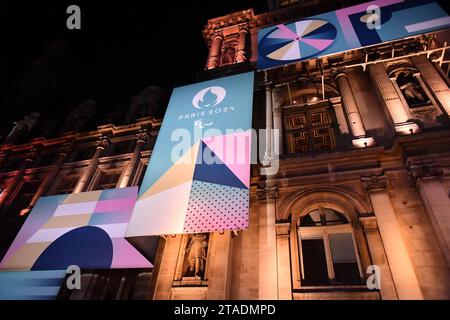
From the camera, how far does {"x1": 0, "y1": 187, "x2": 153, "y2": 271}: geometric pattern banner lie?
11.9 m

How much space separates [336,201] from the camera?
1079 cm

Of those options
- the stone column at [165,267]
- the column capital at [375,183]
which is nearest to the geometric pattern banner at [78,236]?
the stone column at [165,267]

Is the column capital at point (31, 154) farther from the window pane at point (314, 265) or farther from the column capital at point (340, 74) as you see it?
the column capital at point (340, 74)

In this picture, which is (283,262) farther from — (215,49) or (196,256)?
(215,49)

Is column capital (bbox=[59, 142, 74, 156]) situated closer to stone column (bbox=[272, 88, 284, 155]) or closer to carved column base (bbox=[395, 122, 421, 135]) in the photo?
stone column (bbox=[272, 88, 284, 155])

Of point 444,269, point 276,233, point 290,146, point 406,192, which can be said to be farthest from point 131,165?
point 444,269

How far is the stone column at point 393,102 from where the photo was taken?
38.0 ft

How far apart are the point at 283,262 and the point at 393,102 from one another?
894 cm

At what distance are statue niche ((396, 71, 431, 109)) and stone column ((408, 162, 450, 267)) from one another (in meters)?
4.09

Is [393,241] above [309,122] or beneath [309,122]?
beneath

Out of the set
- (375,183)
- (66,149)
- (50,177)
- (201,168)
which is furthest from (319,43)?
(50,177)

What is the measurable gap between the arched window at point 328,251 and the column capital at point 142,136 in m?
12.3

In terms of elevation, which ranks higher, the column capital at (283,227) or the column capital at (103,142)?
the column capital at (103,142)
